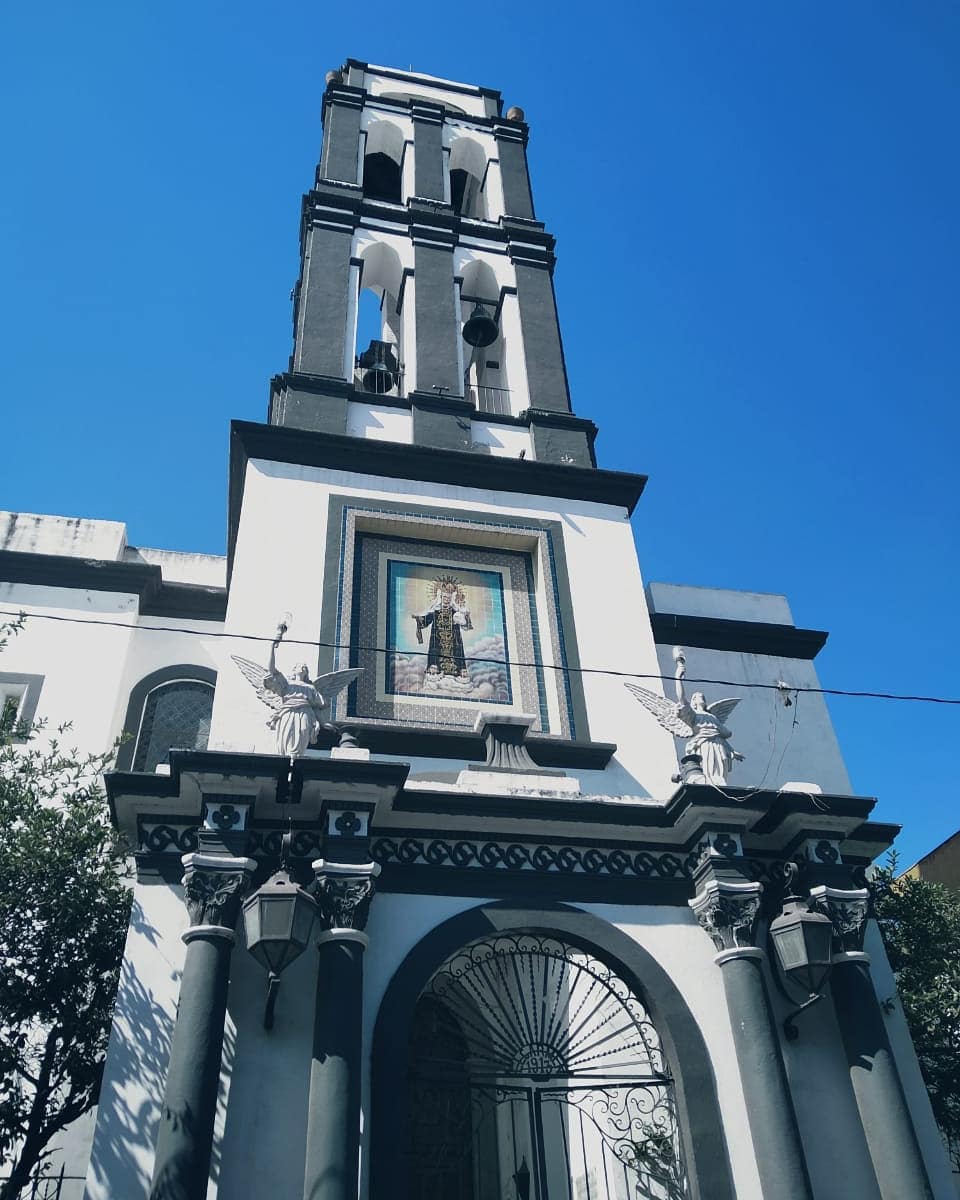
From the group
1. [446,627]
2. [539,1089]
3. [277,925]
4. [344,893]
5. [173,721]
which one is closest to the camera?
[277,925]

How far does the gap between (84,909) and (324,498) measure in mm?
5457

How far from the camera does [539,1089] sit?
9.16 m

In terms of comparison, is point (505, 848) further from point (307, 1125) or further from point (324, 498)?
point (324, 498)

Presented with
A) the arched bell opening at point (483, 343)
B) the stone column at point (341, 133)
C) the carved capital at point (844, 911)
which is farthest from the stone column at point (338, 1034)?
the stone column at point (341, 133)

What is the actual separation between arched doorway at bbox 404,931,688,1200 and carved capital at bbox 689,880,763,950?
940mm

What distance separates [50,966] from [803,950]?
21.2 ft

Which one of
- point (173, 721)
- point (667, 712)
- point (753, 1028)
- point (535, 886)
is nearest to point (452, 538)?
point (667, 712)

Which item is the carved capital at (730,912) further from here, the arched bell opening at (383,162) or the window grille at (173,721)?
the arched bell opening at (383,162)

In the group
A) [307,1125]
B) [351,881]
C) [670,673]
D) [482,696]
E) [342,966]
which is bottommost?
[307,1125]

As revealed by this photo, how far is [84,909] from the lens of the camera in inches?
382

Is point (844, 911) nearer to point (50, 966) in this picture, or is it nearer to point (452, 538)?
point (452, 538)

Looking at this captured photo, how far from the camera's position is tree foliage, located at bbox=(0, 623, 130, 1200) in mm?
9070

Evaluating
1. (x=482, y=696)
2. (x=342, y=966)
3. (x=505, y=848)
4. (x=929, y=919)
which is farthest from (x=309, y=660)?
(x=929, y=919)

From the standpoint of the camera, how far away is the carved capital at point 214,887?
8.69m
